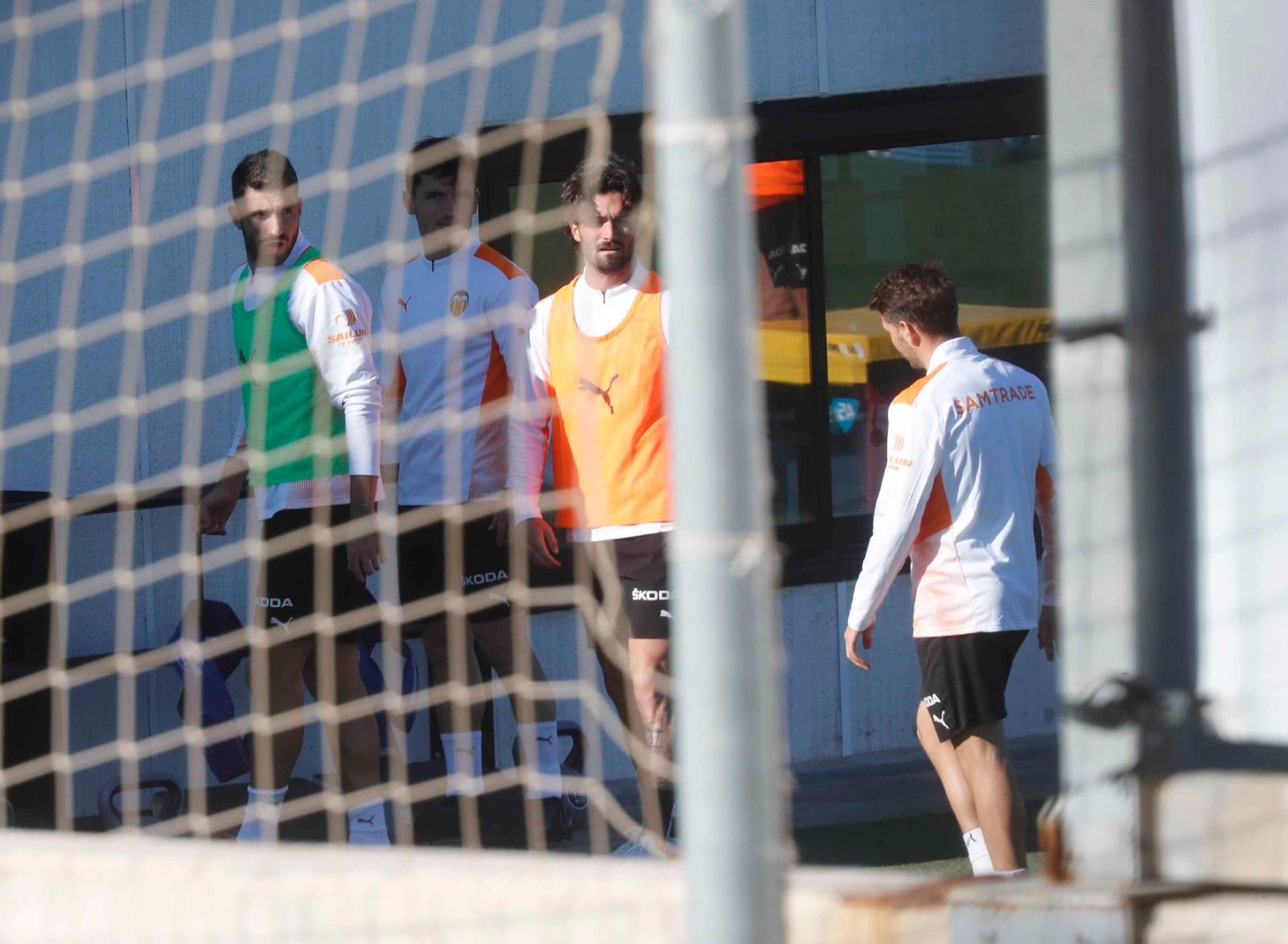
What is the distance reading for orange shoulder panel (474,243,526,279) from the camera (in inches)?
185

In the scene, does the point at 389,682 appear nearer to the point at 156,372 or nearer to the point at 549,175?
the point at 156,372

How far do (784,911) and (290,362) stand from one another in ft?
9.47

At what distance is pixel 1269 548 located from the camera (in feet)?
5.87

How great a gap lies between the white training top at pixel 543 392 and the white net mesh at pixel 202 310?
24.4 inches

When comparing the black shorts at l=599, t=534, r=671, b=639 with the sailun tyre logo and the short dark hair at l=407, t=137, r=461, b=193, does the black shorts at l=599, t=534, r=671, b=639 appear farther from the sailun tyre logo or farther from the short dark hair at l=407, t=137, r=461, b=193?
the short dark hair at l=407, t=137, r=461, b=193

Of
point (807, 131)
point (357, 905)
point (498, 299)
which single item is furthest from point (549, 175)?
point (357, 905)

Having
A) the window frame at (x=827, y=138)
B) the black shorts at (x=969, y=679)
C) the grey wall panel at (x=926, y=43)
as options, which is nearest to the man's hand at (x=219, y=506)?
the window frame at (x=827, y=138)

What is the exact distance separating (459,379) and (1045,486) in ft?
5.51

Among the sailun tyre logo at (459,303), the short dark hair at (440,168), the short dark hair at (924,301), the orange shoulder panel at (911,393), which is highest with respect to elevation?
the short dark hair at (440,168)

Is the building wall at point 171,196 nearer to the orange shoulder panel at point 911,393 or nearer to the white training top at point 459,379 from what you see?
the white training top at point 459,379

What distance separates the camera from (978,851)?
3932 mm

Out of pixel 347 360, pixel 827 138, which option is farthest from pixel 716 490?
pixel 827 138

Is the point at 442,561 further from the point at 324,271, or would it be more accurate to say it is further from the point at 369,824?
the point at 324,271

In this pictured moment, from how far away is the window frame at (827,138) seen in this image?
618 centimetres
